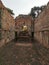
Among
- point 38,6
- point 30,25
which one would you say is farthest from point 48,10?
point 38,6

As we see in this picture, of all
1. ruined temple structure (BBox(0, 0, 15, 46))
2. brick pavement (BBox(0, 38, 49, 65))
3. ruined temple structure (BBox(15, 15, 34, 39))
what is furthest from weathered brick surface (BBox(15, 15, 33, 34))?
brick pavement (BBox(0, 38, 49, 65))

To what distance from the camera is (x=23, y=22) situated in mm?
27641

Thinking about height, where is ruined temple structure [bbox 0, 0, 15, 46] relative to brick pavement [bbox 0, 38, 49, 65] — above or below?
above

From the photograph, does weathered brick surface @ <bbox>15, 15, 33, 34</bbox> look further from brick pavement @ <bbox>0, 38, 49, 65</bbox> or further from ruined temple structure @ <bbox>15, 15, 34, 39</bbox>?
brick pavement @ <bbox>0, 38, 49, 65</bbox>

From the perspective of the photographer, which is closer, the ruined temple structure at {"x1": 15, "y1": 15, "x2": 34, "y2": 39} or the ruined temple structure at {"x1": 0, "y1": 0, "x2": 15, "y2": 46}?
the ruined temple structure at {"x1": 0, "y1": 0, "x2": 15, "y2": 46}

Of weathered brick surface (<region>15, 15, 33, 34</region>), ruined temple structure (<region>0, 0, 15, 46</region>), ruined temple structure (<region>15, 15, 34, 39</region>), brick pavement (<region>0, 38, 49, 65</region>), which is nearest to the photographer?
brick pavement (<region>0, 38, 49, 65</region>)

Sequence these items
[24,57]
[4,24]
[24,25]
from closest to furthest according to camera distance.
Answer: [24,57] → [4,24] → [24,25]

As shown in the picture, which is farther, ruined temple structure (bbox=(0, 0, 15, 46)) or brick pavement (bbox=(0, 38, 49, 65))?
ruined temple structure (bbox=(0, 0, 15, 46))

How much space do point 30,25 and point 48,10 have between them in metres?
16.8

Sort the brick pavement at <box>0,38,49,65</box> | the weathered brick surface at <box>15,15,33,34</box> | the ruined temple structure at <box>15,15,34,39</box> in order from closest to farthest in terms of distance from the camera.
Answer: the brick pavement at <box>0,38,49,65</box> → the ruined temple structure at <box>15,15,34,39</box> → the weathered brick surface at <box>15,15,33,34</box>

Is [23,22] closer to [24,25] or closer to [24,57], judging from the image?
[24,25]

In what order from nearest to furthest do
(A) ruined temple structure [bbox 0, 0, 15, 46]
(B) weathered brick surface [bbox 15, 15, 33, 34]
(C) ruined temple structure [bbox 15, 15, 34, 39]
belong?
(A) ruined temple structure [bbox 0, 0, 15, 46], (C) ruined temple structure [bbox 15, 15, 34, 39], (B) weathered brick surface [bbox 15, 15, 33, 34]

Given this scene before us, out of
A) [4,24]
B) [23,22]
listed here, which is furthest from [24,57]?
[23,22]

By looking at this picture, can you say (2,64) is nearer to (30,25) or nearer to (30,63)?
(30,63)
